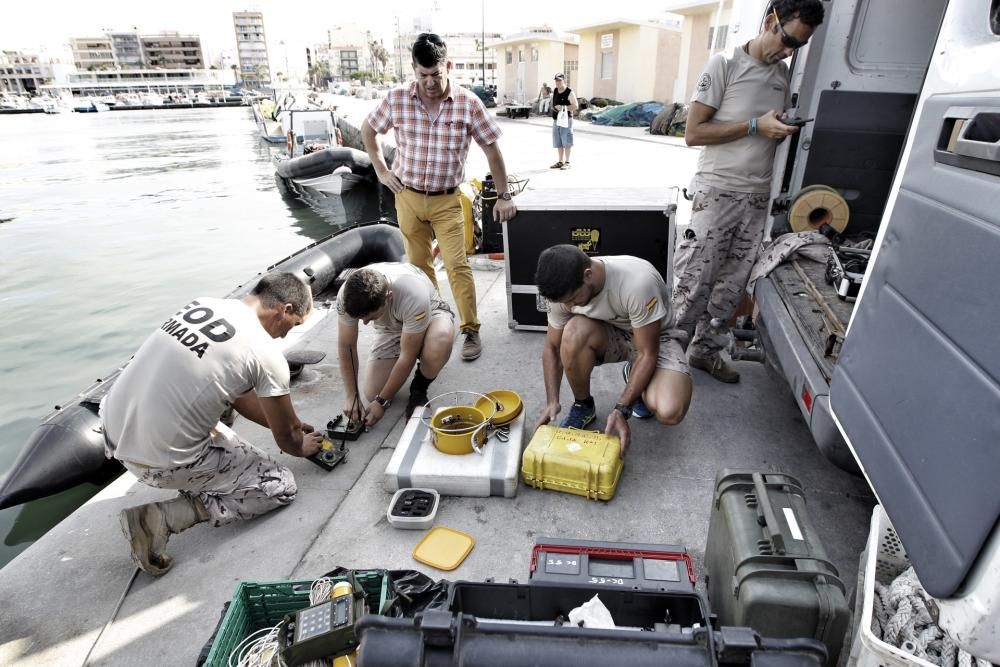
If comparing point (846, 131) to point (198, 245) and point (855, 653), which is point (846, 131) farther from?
point (198, 245)

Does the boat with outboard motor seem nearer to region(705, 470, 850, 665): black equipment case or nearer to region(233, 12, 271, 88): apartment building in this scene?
region(705, 470, 850, 665): black equipment case

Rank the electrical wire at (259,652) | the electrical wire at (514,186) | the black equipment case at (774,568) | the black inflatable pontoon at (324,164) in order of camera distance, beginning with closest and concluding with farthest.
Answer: the black equipment case at (774,568), the electrical wire at (259,652), the electrical wire at (514,186), the black inflatable pontoon at (324,164)

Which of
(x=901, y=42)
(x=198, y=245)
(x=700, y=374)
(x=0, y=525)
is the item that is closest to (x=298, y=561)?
(x=700, y=374)

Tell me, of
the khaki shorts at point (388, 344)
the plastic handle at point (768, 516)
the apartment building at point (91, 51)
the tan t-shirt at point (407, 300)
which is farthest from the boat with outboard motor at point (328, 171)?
the apartment building at point (91, 51)

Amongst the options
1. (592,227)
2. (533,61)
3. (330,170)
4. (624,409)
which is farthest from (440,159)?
(533,61)

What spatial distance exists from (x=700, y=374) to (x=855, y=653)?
2170mm

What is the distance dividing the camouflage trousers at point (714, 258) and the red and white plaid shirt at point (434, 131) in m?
1.48

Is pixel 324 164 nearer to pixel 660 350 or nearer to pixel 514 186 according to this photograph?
pixel 514 186

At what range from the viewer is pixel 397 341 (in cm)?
336

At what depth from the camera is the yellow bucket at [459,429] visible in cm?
259

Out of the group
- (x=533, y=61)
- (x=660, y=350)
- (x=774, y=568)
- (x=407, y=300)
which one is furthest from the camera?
(x=533, y=61)

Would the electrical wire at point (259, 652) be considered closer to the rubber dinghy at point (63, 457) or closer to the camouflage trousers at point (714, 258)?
the rubber dinghy at point (63, 457)

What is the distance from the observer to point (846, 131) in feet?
10.5

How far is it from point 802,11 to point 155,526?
143 inches
